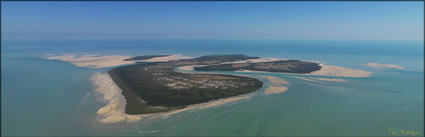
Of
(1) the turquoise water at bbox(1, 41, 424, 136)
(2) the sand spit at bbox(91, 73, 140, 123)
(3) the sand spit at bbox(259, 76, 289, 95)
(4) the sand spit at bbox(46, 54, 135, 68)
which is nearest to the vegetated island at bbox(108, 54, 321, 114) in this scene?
(2) the sand spit at bbox(91, 73, 140, 123)

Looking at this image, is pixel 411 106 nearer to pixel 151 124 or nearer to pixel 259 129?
pixel 259 129

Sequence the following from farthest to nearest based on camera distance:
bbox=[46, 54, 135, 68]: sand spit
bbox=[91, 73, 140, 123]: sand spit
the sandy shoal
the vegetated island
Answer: the sandy shoal
bbox=[46, 54, 135, 68]: sand spit
the vegetated island
bbox=[91, 73, 140, 123]: sand spit

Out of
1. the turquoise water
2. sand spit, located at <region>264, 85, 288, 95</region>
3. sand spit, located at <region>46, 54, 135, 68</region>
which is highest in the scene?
sand spit, located at <region>46, 54, 135, 68</region>

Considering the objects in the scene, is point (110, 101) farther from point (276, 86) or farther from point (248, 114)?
point (276, 86)

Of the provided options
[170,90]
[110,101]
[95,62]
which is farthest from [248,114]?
[95,62]

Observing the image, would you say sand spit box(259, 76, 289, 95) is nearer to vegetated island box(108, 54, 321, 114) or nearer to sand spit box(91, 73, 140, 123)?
vegetated island box(108, 54, 321, 114)

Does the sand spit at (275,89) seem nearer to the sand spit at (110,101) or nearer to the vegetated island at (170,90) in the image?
the vegetated island at (170,90)

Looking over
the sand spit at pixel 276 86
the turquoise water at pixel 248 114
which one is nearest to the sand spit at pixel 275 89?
the sand spit at pixel 276 86

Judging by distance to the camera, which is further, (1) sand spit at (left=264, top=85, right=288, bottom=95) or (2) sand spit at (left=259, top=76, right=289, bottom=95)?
(2) sand spit at (left=259, top=76, right=289, bottom=95)
